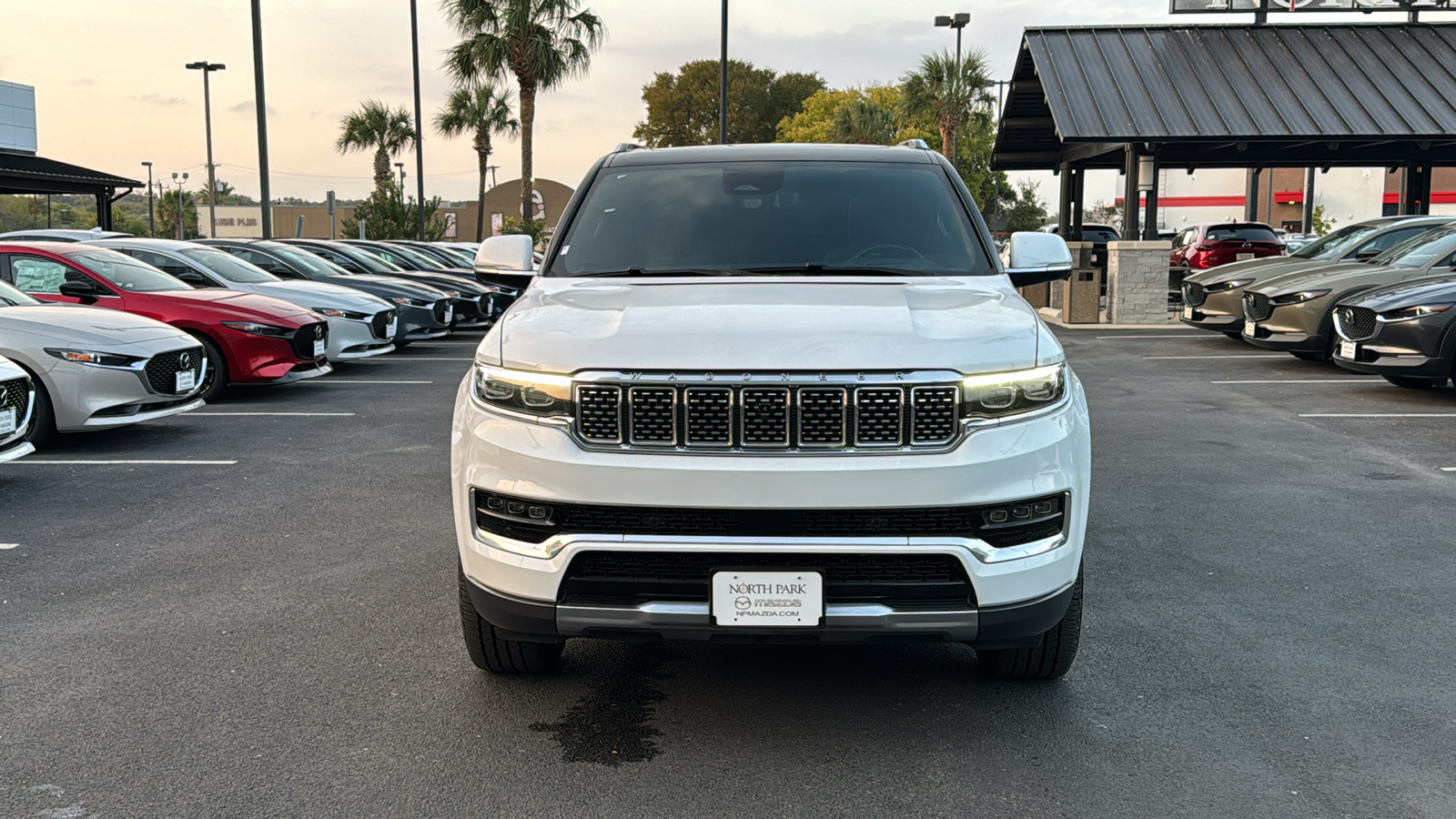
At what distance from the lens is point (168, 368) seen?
30.6 ft

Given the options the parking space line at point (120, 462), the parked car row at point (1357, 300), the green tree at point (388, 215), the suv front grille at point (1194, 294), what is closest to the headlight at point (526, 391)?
the parking space line at point (120, 462)

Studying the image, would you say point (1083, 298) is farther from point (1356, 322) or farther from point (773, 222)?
point (773, 222)

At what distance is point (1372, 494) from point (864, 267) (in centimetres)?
457

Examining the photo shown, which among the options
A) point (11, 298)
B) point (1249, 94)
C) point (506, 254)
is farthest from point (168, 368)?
point (1249, 94)

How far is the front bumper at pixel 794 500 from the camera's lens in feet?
10.9

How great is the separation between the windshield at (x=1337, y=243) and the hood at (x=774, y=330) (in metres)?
13.5

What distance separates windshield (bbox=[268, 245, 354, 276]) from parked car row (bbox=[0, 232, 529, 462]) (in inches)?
1.1

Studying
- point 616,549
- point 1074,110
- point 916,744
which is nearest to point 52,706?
point 616,549

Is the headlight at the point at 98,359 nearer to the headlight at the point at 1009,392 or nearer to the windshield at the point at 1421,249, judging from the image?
the headlight at the point at 1009,392

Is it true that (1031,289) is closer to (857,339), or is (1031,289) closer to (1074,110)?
(1074,110)

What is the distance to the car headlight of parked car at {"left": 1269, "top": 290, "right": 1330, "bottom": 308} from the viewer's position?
44.4ft

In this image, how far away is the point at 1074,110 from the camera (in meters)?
20.9

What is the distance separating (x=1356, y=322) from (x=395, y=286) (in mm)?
12276

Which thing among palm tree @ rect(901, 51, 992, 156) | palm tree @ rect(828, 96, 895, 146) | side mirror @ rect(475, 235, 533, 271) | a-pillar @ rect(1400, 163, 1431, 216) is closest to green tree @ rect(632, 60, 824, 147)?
palm tree @ rect(828, 96, 895, 146)
